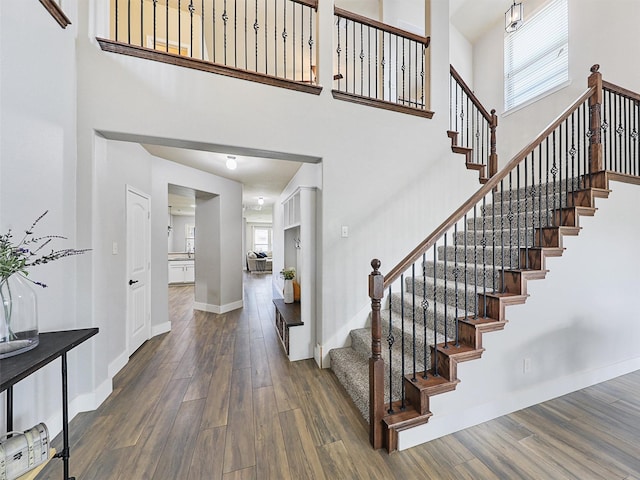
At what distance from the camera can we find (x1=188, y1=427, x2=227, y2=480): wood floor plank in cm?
155

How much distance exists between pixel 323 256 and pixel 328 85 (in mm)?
1765

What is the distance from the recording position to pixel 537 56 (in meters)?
3.96

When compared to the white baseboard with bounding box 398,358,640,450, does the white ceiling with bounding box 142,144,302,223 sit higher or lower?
higher

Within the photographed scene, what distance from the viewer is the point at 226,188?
16.1 feet

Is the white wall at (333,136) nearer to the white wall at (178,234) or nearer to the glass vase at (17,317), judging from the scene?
the glass vase at (17,317)

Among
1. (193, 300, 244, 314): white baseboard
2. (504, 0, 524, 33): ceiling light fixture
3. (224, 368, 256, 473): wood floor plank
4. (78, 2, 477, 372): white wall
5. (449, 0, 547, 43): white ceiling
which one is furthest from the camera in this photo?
(193, 300, 244, 314): white baseboard

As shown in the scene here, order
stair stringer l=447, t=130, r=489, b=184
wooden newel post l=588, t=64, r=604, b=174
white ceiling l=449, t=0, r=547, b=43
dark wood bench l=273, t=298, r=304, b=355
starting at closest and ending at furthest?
wooden newel post l=588, t=64, r=604, b=174 < dark wood bench l=273, t=298, r=304, b=355 < stair stringer l=447, t=130, r=489, b=184 < white ceiling l=449, t=0, r=547, b=43

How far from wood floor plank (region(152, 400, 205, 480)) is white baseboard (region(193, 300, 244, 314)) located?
266cm

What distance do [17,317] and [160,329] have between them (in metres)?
2.78

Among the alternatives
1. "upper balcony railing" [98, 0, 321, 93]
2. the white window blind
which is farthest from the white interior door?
the white window blind

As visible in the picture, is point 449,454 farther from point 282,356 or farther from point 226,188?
point 226,188

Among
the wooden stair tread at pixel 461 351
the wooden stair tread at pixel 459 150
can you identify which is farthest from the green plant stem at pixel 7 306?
the wooden stair tread at pixel 459 150

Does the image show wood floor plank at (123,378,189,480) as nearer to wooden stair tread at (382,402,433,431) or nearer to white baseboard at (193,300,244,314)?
wooden stair tread at (382,402,433,431)

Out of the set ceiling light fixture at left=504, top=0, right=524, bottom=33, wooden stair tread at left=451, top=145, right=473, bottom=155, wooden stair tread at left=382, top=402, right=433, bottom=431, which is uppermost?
ceiling light fixture at left=504, top=0, right=524, bottom=33
